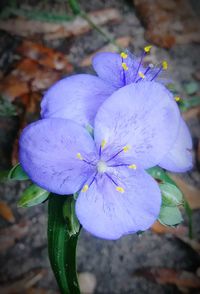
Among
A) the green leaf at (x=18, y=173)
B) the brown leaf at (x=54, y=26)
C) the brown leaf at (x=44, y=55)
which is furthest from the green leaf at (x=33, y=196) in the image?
the brown leaf at (x=54, y=26)

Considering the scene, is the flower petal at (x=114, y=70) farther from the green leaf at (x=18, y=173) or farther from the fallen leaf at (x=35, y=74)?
the fallen leaf at (x=35, y=74)

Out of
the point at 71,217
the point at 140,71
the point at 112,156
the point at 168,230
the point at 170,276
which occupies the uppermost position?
the point at 140,71

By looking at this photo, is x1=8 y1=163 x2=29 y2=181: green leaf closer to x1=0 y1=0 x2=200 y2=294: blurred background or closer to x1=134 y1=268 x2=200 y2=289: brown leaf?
x1=0 y1=0 x2=200 y2=294: blurred background

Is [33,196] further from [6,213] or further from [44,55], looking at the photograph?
[44,55]

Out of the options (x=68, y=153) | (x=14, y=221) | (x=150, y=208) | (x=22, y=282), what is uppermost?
(x=68, y=153)

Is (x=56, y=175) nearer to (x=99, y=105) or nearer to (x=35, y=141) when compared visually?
(x=35, y=141)

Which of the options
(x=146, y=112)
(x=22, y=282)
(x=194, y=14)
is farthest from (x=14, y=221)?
(x=194, y=14)

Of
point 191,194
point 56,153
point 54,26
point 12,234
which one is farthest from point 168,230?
point 54,26
